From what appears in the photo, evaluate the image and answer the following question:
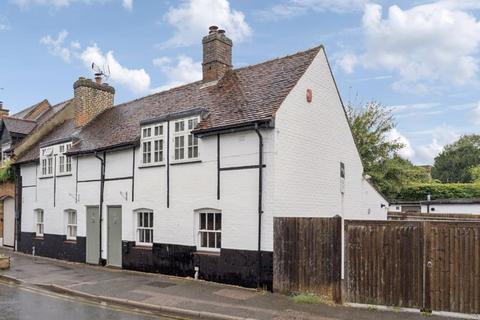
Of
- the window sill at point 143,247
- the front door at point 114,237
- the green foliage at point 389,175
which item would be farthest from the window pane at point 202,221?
the green foliage at point 389,175

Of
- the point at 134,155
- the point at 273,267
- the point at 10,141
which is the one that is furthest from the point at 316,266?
the point at 10,141

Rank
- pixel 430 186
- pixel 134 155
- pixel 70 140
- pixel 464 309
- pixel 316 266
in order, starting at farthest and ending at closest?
pixel 430 186 < pixel 70 140 < pixel 134 155 < pixel 316 266 < pixel 464 309

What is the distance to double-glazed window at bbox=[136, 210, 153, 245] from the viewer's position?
16.6 m

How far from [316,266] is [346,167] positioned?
683 cm

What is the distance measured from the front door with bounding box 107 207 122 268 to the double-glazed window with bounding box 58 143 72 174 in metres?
3.78

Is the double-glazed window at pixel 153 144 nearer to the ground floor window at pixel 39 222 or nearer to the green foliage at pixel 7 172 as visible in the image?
the ground floor window at pixel 39 222

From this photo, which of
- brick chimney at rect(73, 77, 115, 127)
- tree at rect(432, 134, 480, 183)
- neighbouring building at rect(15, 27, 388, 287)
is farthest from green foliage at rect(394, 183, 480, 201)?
tree at rect(432, 134, 480, 183)

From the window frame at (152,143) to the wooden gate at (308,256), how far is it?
5.59 m

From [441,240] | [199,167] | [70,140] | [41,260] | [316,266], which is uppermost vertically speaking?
[70,140]

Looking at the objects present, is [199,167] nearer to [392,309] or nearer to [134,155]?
[134,155]

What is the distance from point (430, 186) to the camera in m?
39.2

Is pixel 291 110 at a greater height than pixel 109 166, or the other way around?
pixel 291 110

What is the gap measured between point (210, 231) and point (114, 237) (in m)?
5.37

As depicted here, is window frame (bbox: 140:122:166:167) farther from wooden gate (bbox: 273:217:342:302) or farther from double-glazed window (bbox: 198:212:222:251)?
wooden gate (bbox: 273:217:342:302)
